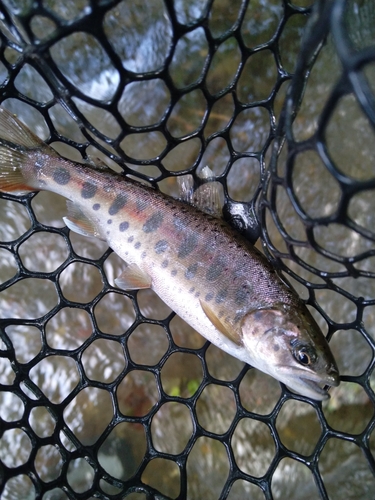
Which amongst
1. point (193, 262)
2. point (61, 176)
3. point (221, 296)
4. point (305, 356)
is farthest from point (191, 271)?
point (61, 176)

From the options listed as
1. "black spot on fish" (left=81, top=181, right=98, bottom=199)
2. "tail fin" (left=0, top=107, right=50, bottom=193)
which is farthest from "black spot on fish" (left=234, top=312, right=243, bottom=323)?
"tail fin" (left=0, top=107, right=50, bottom=193)

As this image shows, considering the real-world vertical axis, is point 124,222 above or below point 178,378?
above

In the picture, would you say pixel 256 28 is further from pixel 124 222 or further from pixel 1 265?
pixel 1 265

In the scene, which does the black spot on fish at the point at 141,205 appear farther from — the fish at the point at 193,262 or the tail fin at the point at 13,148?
the tail fin at the point at 13,148

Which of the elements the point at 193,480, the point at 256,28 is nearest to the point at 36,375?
the point at 193,480

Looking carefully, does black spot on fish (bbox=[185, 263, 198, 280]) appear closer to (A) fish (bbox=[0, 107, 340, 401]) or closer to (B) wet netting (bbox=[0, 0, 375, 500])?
(A) fish (bbox=[0, 107, 340, 401])

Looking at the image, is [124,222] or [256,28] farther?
[256,28]

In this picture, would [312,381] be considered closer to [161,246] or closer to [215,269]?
[215,269]
